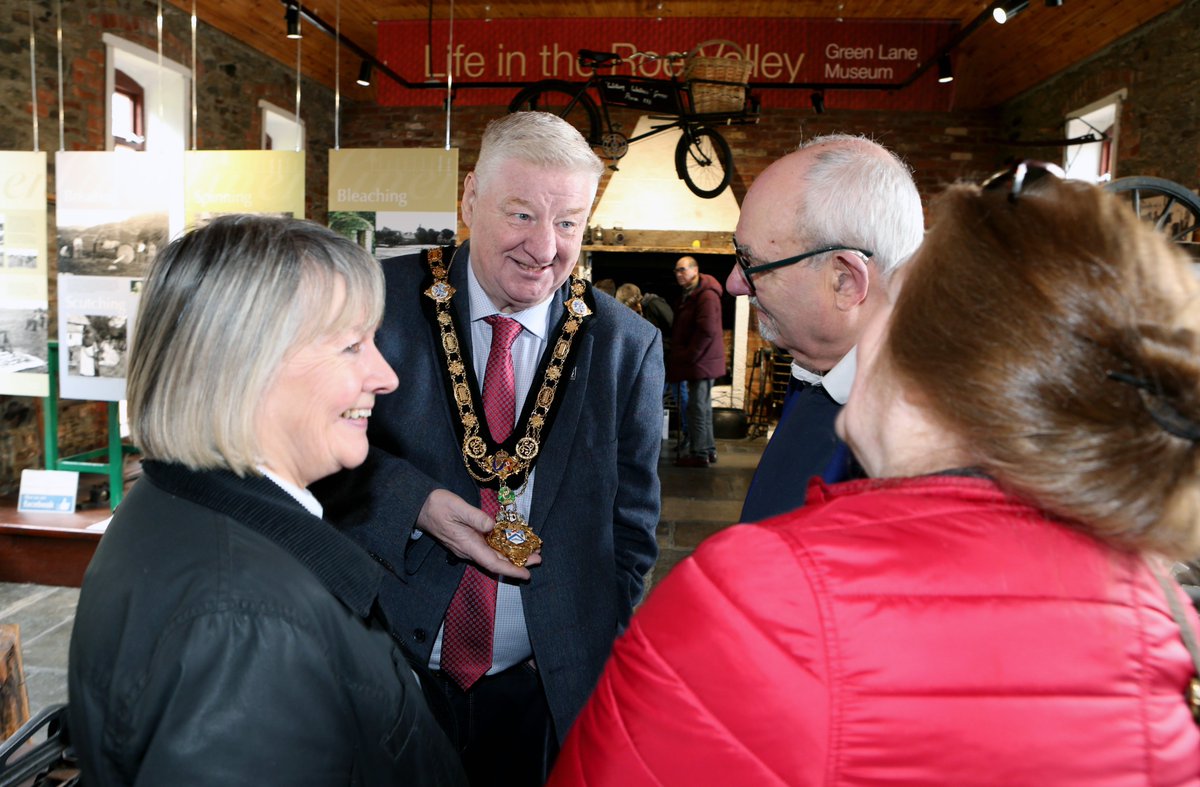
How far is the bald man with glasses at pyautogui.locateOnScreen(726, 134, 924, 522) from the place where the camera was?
1.30m

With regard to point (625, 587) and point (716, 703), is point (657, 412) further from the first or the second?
point (716, 703)

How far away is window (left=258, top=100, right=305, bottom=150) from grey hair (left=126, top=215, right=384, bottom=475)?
8416mm

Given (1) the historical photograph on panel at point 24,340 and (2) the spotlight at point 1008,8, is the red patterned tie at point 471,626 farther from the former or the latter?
(2) the spotlight at point 1008,8

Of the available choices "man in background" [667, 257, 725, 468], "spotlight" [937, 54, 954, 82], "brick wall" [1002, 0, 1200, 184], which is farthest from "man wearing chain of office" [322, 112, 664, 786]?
"brick wall" [1002, 0, 1200, 184]

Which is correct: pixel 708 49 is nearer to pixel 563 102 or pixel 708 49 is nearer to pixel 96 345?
pixel 563 102

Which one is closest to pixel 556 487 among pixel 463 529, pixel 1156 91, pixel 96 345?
pixel 463 529

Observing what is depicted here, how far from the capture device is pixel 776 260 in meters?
1.37

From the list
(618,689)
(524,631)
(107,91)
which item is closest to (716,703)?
(618,689)

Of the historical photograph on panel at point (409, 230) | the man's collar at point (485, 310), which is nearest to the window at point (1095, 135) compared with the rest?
the historical photograph on panel at point (409, 230)

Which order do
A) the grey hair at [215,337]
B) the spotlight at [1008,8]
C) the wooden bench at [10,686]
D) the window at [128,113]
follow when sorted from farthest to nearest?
the window at [128,113] < the spotlight at [1008,8] < the wooden bench at [10,686] < the grey hair at [215,337]

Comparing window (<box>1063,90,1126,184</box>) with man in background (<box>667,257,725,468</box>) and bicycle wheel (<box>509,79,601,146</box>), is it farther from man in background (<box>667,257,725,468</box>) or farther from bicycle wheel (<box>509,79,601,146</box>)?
bicycle wheel (<box>509,79,601,146</box>)

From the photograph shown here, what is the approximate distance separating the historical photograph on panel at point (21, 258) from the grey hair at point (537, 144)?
398cm

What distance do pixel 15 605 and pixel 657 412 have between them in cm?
376

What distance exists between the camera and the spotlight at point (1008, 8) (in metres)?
4.81
